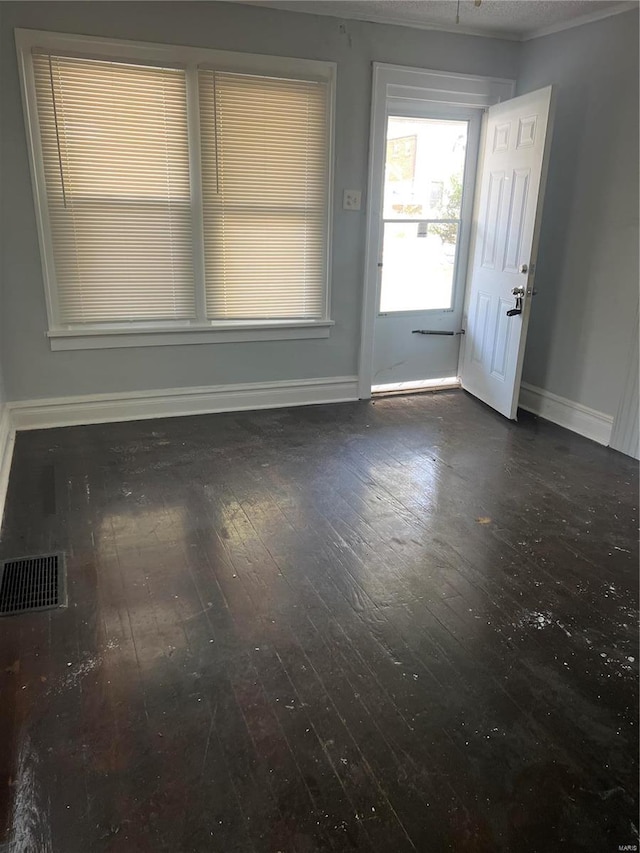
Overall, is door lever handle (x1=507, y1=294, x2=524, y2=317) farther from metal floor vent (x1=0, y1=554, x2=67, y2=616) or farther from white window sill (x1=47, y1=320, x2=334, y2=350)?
metal floor vent (x1=0, y1=554, x2=67, y2=616)

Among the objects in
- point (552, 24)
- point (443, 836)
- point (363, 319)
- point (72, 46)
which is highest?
point (552, 24)

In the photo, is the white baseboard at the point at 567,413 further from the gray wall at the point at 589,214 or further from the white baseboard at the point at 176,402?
the white baseboard at the point at 176,402

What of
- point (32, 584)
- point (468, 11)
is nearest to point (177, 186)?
point (468, 11)

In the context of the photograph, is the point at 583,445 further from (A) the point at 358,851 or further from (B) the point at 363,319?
(A) the point at 358,851

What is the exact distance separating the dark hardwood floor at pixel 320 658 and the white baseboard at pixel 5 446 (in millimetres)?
61

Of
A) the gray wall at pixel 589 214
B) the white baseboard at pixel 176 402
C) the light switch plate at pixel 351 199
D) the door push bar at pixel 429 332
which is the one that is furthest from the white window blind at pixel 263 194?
the gray wall at pixel 589 214

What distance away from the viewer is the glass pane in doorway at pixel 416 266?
4605 mm

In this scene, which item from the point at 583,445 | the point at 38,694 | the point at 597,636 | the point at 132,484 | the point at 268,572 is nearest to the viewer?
the point at 38,694

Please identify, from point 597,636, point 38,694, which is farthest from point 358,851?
point 597,636

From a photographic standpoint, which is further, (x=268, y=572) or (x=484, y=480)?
(x=484, y=480)

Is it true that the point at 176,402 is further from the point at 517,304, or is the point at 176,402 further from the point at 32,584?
the point at 517,304

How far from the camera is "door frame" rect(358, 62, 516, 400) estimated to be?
13.5ft

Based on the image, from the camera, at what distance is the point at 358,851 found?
142cm

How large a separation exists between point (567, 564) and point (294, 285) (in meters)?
2.62
